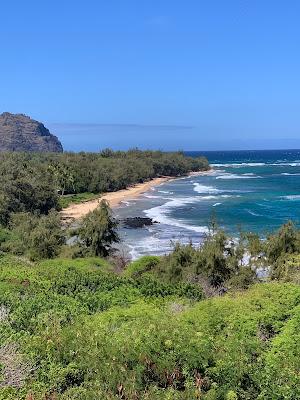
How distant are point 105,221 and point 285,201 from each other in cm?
4398

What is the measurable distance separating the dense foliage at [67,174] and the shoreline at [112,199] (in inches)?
73.6

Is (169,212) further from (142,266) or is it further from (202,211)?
(142,266)

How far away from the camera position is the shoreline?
6575cm

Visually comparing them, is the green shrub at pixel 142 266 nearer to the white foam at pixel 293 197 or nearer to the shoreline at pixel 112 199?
the shoreline at pixel 112 199

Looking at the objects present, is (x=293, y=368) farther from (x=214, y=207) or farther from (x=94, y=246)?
(x=214, y=207)

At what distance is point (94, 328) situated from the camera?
15602 millimetres

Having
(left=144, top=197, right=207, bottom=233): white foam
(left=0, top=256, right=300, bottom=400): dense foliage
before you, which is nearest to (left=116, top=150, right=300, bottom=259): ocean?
(left=144, top=197, right=207, bottom=233): white foam

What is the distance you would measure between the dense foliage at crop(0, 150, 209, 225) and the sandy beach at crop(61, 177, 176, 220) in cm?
197

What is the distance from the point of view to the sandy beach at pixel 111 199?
6599cm

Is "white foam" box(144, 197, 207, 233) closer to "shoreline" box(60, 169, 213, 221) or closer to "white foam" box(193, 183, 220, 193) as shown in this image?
"shoreline" box(60, 169, 213, 221)

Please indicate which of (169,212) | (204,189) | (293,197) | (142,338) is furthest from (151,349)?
(204,189)

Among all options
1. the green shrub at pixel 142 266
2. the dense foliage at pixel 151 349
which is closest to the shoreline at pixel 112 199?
the green shrub at pixel 142 266

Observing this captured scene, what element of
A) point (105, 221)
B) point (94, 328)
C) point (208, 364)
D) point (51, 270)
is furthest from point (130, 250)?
point (208, 364)

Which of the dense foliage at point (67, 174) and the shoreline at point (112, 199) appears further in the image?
the shoreline at point (112, 199)
